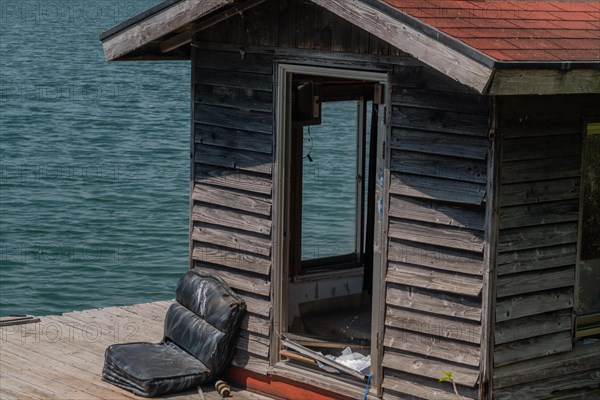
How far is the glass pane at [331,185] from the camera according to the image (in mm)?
11734

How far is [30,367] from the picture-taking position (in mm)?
9898

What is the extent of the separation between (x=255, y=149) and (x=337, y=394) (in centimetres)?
201

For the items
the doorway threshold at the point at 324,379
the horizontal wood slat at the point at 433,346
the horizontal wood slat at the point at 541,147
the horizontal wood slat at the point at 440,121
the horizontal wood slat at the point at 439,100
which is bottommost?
the doorway threshold at the point at 324,379

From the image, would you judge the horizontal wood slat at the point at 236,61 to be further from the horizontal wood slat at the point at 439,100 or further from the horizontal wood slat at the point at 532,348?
the horizontal wood slat at the point at 532,348

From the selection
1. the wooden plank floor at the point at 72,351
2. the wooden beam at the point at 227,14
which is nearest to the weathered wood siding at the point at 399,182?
the wooden beam at the point at 227,14

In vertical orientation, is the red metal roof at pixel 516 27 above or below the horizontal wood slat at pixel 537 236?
above

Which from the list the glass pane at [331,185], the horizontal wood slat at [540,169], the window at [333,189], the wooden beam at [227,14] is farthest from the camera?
the glass pane at [331,185]

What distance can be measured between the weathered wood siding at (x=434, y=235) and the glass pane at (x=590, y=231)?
1.04 m

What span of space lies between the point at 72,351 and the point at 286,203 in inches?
101

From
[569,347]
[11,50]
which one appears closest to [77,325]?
[569,347]

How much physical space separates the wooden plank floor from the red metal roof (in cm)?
346

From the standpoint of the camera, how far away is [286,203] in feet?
30.6

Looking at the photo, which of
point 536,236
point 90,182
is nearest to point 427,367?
point 536,236

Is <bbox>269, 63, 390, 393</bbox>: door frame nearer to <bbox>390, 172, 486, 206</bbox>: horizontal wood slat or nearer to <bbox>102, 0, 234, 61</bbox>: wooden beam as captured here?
<bbox>390, 172, 486, 206</bbox>: horizontal wood slat
